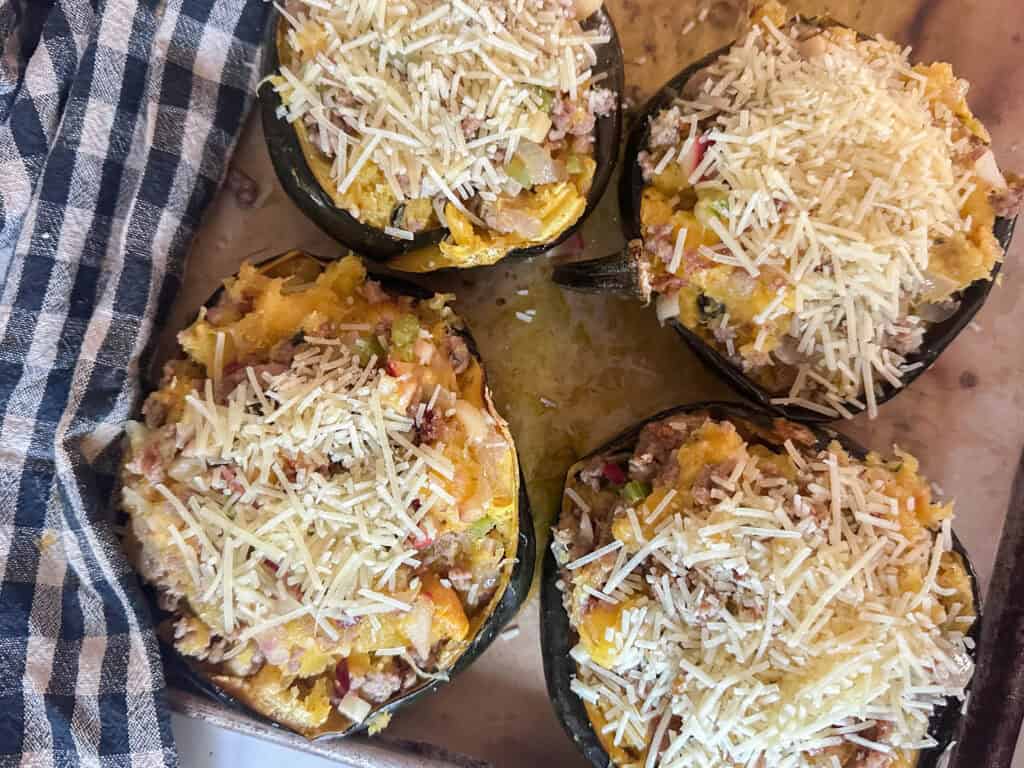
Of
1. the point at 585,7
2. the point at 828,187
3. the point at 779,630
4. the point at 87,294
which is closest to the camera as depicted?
the point at 779,630

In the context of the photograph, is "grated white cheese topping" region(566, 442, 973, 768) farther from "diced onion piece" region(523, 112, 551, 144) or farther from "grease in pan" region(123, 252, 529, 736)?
"diced onion piece" region(523, 112, 551, 144)

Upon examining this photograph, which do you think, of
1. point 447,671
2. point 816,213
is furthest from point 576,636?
point 816,213

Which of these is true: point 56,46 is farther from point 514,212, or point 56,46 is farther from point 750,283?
point 750,283

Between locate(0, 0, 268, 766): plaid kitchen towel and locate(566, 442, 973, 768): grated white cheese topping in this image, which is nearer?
locate(566, 442, 973, 768): grated white cheese topping

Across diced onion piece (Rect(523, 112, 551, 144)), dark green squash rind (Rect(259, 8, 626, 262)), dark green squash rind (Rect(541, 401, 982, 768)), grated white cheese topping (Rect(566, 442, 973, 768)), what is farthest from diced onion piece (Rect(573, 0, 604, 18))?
grated white cheese topping (Rect(566, 442, 973, 768))

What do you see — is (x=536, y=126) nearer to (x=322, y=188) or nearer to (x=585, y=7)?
(x=585, y=7)
